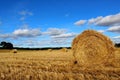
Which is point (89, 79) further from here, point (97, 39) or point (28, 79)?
point (97, 39)

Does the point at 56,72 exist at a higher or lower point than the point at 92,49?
lower

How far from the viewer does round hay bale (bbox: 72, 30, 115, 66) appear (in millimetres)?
10273

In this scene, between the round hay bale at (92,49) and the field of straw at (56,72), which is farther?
the round hay bale at (92,49)

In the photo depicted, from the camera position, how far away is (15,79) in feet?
22.3

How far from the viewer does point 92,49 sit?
10969 mm

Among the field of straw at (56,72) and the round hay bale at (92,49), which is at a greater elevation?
the round hay bale at (92,49)

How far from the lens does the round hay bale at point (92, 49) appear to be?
10.3 metres

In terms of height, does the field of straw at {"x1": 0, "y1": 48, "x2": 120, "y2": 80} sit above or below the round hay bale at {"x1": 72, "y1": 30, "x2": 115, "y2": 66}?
below

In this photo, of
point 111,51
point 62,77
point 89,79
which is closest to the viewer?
point 89,79

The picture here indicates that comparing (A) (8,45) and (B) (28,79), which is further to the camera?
(A) (8,45)

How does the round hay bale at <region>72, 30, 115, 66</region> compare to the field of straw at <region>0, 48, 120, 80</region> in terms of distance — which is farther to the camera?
the round hay bale at <region>72, 30, 115, 66</region>

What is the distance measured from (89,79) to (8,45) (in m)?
52.0

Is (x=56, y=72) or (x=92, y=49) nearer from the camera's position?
(x=56, y=72)

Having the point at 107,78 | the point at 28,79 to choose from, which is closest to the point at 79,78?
the point at 107,78
